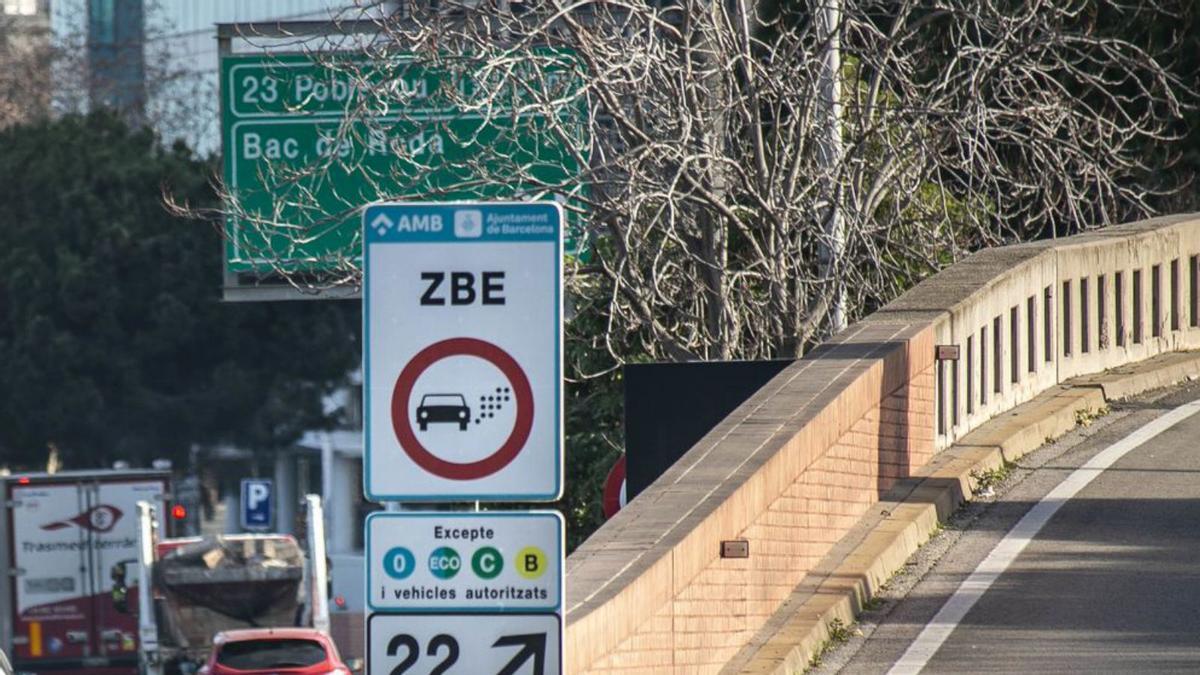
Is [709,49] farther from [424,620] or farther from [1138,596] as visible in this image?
[424,620]

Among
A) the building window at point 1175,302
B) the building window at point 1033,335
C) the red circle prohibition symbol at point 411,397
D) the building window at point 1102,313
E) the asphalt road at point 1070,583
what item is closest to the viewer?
the red circle prohibition symbol at point 411,397

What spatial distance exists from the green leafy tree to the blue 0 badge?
127 ft

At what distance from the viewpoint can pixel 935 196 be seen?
62.3 feet

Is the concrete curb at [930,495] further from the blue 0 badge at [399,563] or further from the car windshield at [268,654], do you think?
the car windshield at [268,654]

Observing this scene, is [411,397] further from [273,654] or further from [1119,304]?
[273,654]

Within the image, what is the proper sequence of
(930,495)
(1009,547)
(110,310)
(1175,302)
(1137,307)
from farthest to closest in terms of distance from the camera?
1. (110,310)
2. (1175,302)
3. (1137,307)
4. (930,495)
5. (1009,547)

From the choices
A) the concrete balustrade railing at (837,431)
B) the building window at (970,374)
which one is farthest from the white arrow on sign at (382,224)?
Answer: the building window at (970,374)

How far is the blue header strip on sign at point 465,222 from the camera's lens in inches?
214

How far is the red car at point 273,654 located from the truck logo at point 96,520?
829cm

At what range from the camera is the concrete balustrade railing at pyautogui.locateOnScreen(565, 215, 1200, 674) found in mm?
9352

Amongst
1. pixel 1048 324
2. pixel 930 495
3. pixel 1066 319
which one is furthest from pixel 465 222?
pixel 1066 319

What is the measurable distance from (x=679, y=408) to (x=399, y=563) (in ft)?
26.8

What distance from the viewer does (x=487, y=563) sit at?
5.50 metres

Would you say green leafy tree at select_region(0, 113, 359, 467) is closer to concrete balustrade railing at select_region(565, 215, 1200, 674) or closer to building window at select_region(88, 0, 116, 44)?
concrete balustrade railing at select_region(565, 215, 1200, 674)
